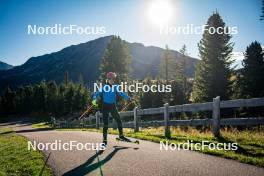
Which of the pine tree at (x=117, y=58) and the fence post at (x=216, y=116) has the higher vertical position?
the pine tree at (x=117, y=58)

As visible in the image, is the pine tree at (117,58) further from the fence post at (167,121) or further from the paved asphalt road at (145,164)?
the paved asphalt road at (145,164)

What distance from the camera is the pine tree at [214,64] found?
34250 mm

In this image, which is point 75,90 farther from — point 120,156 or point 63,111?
point 120,156

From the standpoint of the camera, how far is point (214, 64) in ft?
119

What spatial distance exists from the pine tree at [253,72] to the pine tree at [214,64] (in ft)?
19.3

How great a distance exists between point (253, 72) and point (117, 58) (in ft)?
68.3

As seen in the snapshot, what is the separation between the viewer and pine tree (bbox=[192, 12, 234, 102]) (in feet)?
112

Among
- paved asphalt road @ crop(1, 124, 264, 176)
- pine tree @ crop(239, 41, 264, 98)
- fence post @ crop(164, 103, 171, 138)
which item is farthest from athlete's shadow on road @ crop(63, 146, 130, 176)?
pine tree @ crop(239, 41, 264, 98)

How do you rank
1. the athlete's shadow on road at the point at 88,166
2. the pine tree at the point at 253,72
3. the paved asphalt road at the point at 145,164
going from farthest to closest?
the pine tree at the point at 253,72 → the athlete's shadow on road at the point at 88,166 → the paved asphalt road at the point at 145,164

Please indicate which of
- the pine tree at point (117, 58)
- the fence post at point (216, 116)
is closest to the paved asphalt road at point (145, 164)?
the fence post at point (216, 116)

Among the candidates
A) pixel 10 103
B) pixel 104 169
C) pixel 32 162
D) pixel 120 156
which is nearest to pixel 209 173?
pixel 104 169

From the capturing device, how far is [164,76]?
70.2 m

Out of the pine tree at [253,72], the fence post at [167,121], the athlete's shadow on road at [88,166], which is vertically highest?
the pine tree at [253,72]

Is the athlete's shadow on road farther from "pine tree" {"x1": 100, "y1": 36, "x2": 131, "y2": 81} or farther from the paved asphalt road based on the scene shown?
"pine tree" {"x1": 100, "y1": 36, "x2": 131, "y2": 81}
